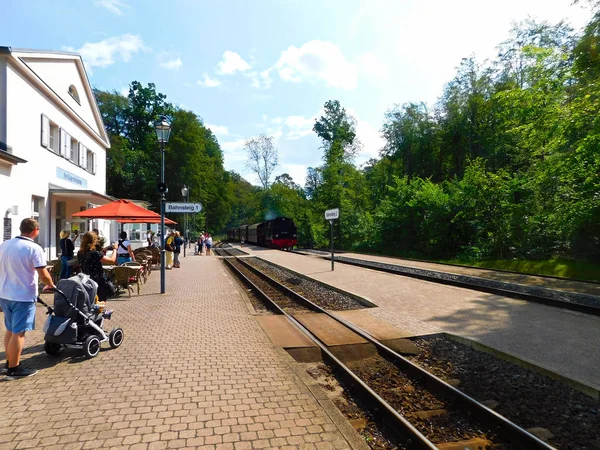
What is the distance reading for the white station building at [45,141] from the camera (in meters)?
11.7

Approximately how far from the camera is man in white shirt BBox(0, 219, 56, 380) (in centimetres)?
456

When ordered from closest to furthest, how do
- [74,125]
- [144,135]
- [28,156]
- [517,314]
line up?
[517,314], [28,156], [74,125], [144,135]

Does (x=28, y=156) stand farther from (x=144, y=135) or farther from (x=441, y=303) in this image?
(x=144, y=135)

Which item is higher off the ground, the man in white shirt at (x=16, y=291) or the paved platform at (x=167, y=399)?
the man in white shirt at (x=16, y=291)

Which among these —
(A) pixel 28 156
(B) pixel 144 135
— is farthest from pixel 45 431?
(B) pixel 144 135

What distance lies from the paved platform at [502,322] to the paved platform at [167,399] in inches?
134

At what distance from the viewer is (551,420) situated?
402cm

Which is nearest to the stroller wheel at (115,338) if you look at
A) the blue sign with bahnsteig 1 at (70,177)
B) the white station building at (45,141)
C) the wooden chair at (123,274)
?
the wooden chair at (123,274)

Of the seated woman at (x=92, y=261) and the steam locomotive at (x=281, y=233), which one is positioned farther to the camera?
the steam locomotive at (x=281, y=233)

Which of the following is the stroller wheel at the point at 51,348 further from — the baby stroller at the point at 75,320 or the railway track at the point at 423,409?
the railway track at the point at 423,409

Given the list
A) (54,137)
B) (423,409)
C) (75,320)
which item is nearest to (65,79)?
(54,137)

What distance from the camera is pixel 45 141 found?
14508 millimetres

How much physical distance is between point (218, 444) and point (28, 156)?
13.5 m

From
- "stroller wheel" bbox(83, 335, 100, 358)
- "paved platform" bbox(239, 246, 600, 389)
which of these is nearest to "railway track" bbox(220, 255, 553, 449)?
"paved platform" bbox(239, 246, 600, 389)
